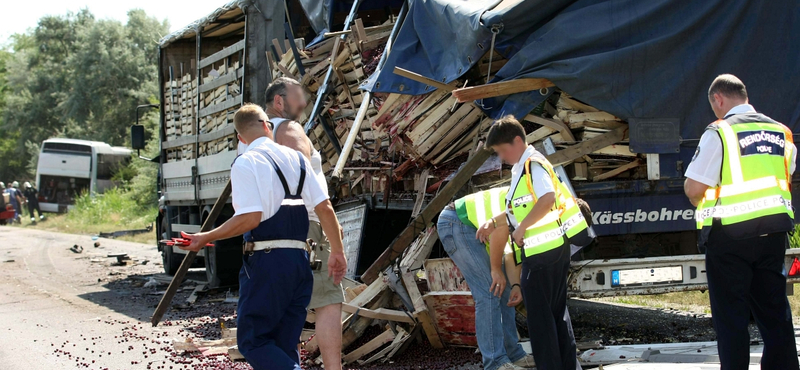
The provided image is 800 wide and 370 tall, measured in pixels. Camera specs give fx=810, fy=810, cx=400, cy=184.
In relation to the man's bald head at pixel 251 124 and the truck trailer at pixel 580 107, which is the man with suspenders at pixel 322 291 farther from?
the truck trailer at pixel 580 107

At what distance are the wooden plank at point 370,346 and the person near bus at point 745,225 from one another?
2396mm

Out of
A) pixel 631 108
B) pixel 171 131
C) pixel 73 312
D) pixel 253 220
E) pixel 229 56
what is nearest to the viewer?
pixel 253 220

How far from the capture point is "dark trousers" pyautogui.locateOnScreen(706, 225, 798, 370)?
163 inches

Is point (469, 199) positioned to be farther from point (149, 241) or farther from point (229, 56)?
point (149, 241)

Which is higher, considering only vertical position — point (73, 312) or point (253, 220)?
point (253, 220)

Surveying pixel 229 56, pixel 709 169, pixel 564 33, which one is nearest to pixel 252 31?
pixel 229 56

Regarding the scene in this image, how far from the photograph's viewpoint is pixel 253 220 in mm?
4031

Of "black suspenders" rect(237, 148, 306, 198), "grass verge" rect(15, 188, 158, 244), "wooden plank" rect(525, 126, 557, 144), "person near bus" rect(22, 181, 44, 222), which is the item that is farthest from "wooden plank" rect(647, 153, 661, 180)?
"person near bus" rect(22, 181, 44, 222)

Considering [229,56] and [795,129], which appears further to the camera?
[229,56]

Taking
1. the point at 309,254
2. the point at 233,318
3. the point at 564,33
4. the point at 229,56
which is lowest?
the point at 233,318

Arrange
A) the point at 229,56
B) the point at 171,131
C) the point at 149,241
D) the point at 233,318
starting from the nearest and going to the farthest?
1. the point at 233,318
2. the point at 229,56
3. the point at 171,131
4. the point at 149,241

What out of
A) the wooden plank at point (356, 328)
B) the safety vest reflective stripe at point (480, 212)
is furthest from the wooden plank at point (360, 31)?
the safety vest reflective stripe at point (480, 212)

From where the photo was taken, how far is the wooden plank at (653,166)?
5.66 metres

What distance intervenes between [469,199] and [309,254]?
1359 mm
